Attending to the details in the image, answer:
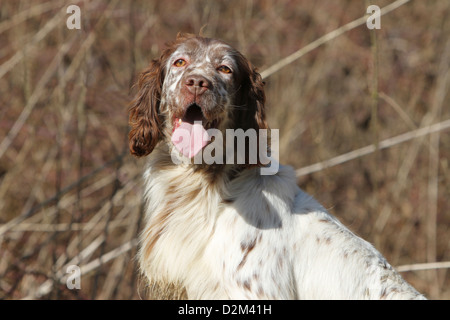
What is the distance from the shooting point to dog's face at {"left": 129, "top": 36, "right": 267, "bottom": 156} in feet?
8.89

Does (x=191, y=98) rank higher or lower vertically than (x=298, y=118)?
lower

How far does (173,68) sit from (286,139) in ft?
7.63

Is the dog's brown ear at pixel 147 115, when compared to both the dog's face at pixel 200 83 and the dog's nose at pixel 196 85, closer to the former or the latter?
the dog's face at pixel 200 83

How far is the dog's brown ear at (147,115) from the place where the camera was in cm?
295

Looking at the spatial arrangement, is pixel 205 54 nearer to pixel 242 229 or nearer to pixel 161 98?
pixel 161 98

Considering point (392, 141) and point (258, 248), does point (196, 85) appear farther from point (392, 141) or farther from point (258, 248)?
point (392, 141)

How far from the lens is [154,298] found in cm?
309

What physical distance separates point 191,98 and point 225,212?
56 centimetres

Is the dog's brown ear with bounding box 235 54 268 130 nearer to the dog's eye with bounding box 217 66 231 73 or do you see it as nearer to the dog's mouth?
the dog's eye with bounding box 217 66 231 73

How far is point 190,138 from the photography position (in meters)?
2.70

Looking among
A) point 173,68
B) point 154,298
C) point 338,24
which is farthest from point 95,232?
point 338,24

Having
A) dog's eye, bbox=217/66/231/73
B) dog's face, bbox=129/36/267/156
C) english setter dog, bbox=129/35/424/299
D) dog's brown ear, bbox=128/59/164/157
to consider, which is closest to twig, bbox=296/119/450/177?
english setter dog, bbox=129/35/424/299

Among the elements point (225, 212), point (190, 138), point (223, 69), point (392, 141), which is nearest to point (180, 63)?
point (223, 69)

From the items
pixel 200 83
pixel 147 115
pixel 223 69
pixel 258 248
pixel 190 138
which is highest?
pixel 223 69
